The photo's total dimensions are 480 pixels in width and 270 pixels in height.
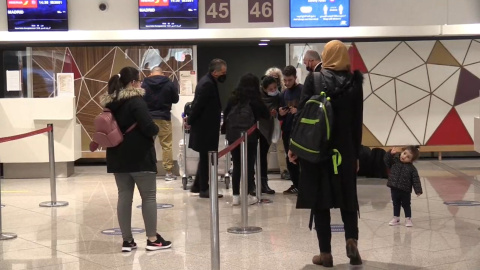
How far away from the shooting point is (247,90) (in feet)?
29.1

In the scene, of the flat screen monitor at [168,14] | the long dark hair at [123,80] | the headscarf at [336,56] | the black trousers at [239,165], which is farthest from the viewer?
the flat screen monitor at [168,14]

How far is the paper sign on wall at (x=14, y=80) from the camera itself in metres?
13.0

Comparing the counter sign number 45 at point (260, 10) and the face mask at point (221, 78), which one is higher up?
the counter sign number 45 at point (260, 10)

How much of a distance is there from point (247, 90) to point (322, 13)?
14.0 ft

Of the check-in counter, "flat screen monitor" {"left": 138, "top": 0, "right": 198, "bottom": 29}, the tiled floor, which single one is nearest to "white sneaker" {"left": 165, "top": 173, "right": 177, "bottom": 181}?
the tiled floor

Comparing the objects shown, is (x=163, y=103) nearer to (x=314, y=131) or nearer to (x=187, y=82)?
(x=187, y=82)

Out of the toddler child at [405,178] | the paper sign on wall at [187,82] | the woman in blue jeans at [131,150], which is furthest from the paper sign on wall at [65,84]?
the toddler child at [405,178]

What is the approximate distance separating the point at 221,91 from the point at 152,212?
9.09 meters

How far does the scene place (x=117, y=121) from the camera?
20.5 feet

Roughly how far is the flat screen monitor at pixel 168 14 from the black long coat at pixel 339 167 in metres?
7.40

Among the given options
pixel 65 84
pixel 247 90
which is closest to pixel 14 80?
pixel 65 84

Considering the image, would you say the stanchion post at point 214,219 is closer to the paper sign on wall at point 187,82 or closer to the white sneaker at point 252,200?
the white sneaker at point 252,200

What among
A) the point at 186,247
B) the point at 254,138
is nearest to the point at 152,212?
the point at 186,247

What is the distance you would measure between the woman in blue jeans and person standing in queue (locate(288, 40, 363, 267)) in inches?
53.3
